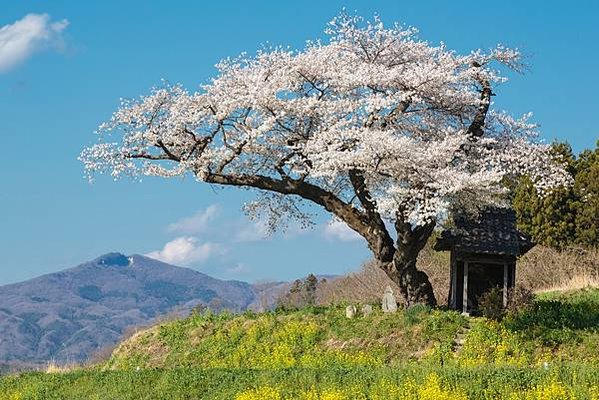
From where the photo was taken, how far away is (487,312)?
83.4 feet

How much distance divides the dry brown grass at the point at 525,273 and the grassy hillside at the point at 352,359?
6855 millimetres

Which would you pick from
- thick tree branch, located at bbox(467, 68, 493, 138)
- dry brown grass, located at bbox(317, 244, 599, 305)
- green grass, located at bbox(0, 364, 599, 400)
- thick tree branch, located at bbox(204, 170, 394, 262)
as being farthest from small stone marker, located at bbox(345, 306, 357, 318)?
dry brown grass, located at bbox(317, 244, 599, 305)

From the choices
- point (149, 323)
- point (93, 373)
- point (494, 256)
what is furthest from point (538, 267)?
point (93, 373)

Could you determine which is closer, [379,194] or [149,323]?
[379,194]

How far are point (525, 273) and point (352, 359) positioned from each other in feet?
60.8

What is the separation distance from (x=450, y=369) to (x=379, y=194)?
9.85 meters

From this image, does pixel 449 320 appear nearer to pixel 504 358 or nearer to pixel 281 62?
pixel 504 358

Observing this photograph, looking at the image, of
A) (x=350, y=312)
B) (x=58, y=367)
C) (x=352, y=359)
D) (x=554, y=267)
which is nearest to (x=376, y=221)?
(x=350, y=312)

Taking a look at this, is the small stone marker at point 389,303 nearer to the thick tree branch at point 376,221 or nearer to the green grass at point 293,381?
the thick tree branch at point 376,221

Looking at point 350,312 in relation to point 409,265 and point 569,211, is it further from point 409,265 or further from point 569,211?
point 569,211

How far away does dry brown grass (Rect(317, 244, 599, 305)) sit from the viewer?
39.0 metres

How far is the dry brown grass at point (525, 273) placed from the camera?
39.0 m

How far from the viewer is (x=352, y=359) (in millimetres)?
23766

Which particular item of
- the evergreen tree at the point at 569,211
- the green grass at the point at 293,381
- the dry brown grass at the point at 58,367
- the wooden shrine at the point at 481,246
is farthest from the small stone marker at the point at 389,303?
the evergreen tree at the point at 569,211
